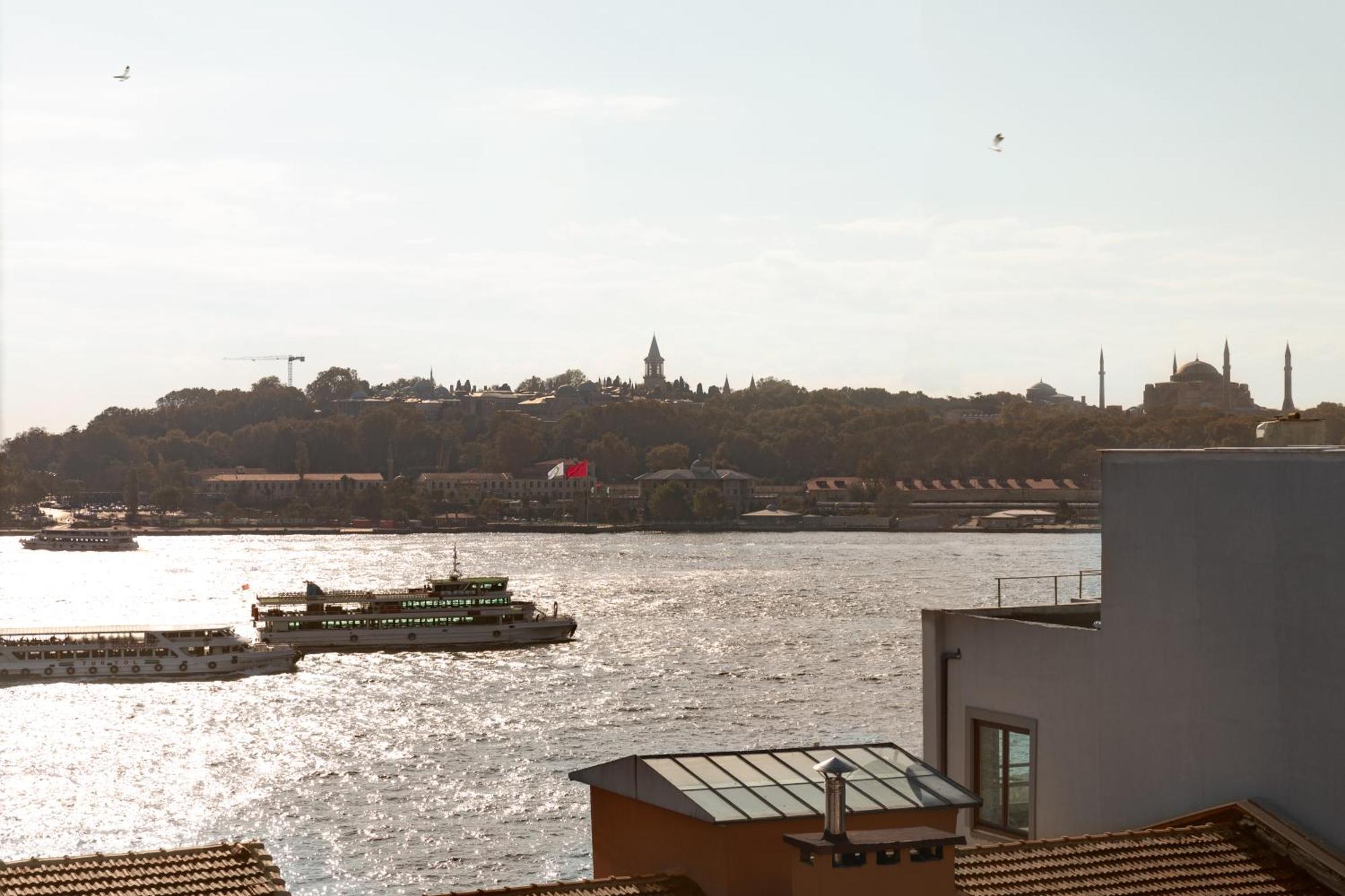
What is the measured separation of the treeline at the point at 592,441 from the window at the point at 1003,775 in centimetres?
12353

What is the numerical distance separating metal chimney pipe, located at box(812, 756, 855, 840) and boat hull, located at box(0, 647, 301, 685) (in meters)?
38.5

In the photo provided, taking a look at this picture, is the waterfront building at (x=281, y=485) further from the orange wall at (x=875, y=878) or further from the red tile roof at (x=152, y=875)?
the orange wall at (x=875, y=878)

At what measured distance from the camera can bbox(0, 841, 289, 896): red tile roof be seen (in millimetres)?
5535

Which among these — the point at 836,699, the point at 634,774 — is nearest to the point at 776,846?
the point at 634,774

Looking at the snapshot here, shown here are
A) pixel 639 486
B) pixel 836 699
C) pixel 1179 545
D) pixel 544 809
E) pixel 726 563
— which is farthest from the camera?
pixel 639 486

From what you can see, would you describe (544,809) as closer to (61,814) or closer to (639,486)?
(61,814)

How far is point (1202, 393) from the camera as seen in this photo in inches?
A: 4857

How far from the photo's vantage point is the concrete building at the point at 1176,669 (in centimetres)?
683

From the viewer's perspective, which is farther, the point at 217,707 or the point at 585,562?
the point at 585,562

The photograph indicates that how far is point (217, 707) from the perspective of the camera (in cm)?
3603

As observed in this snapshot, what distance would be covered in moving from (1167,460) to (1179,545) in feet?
1.29

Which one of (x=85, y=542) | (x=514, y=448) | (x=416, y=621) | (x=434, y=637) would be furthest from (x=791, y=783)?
(x=514, y=448)

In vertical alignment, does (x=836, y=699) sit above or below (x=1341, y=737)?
below

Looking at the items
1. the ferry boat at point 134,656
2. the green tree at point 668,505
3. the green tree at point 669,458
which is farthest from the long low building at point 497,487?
the ferry boat at point 134,656
